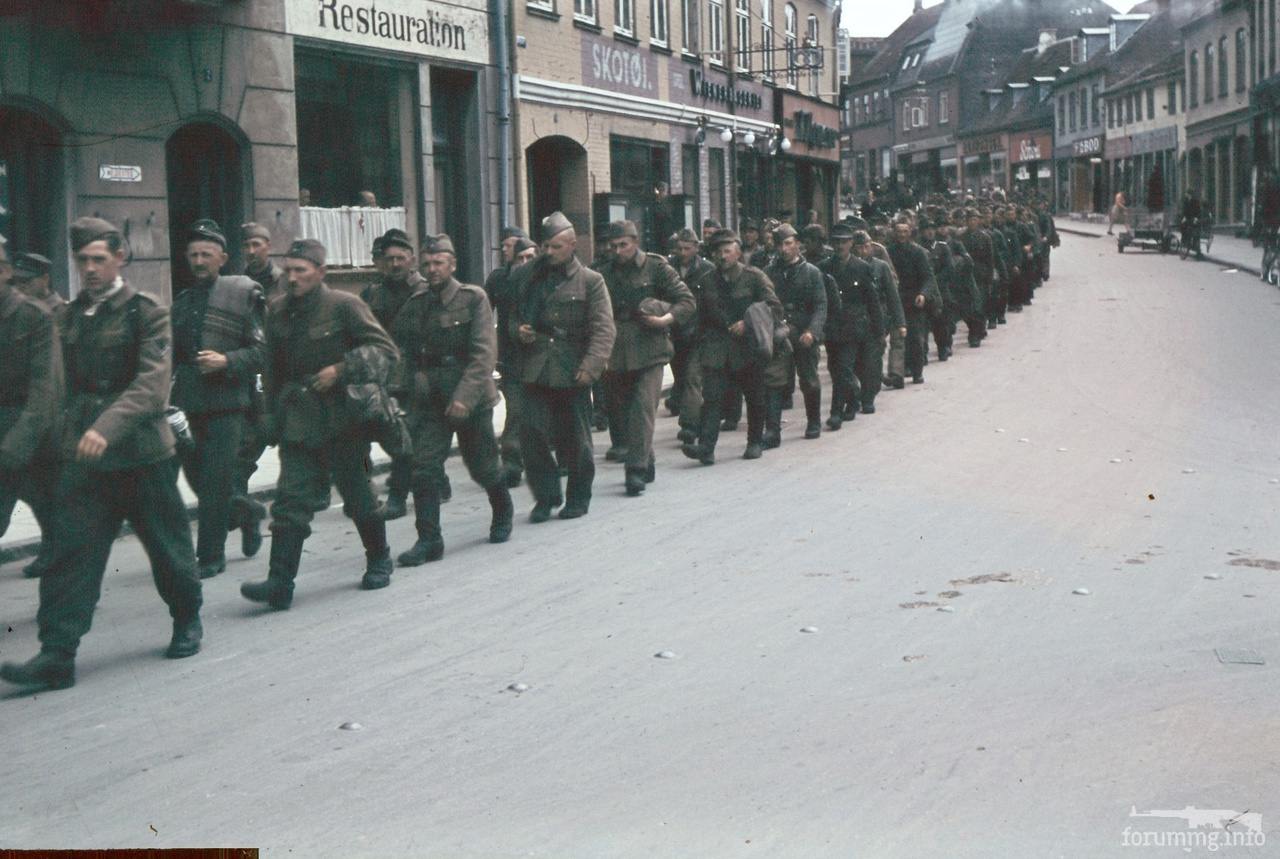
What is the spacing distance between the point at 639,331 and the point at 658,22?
695 inches

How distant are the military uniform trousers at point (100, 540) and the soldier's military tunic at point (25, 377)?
210 mm

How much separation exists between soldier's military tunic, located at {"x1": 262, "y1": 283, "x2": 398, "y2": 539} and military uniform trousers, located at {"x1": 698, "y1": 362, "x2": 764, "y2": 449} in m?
4.87

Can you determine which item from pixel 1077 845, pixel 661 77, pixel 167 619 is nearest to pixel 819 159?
pixel 661 77

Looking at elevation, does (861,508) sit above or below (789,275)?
below

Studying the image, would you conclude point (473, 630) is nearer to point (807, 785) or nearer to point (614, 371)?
point (807, 785)

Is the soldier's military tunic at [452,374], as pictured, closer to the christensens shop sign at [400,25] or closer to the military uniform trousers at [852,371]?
the military uniform trousers at [852,371]

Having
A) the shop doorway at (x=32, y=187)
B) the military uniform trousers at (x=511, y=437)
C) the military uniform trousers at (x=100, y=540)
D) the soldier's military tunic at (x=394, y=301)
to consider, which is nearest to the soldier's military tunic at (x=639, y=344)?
the military uniform trousers at (x=511, y=437)

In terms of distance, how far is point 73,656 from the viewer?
271 inches

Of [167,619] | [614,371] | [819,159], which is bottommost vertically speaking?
[167,619]

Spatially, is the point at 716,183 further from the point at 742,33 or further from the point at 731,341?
the point at 731,341

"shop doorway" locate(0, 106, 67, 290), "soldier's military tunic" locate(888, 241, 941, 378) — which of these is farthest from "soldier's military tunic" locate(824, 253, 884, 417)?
"shop doorway" locate(0, 106, 67, 290)

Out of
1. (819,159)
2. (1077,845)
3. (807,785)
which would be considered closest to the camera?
(1077,845)

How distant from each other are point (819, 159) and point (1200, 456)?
104 ft

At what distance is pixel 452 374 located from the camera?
983 centimetres
